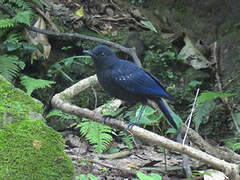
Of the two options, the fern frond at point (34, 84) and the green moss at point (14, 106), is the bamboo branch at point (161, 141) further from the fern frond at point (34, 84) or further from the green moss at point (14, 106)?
the fern frond at point (34, 84)

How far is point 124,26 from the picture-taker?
6.68 metres

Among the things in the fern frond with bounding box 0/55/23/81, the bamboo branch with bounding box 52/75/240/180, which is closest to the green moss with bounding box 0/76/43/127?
the bamboo branch with bounding box 52/75/240/180

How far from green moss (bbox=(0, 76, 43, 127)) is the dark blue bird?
0.73m

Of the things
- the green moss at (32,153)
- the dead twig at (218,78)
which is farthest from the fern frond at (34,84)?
the dead twig at (218,78)

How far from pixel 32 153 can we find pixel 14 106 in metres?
0.55

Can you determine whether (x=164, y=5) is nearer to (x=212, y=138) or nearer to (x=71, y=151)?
(x=212, y=138)

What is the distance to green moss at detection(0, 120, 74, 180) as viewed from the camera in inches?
92.5

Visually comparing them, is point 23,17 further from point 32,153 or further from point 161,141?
point 161,141

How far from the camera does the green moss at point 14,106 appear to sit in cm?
270

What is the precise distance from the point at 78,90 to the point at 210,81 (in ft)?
8.87

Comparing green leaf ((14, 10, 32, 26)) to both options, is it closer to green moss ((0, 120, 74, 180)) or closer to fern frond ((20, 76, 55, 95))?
fern frond ((20, 76, 55, 95))

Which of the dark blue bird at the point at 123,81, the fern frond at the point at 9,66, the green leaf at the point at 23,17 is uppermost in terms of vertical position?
the dark blue bird at the point at 123,81

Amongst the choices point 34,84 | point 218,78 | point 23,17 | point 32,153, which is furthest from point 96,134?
point 218,78

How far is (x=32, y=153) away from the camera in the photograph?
2.47 m
